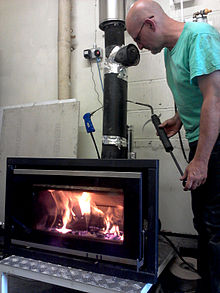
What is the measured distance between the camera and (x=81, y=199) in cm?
134

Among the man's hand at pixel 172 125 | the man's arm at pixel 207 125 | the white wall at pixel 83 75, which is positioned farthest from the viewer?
the white wall at pixel 83 75

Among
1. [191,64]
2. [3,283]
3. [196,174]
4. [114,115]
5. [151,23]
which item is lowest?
[3,283]

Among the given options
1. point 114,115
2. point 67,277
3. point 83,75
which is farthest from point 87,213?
point 83,75

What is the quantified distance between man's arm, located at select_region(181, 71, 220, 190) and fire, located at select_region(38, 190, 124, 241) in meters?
0.39

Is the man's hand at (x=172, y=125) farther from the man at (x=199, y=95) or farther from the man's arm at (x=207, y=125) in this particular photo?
the man's arm at (x=207, y=125)

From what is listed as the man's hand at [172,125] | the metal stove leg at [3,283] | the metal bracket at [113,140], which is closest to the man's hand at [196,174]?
the man's hand at [172,125]

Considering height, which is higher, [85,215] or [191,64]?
[191,64]

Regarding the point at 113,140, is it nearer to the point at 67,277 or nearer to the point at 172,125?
the point at 172,125

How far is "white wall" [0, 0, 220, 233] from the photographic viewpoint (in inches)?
72.4

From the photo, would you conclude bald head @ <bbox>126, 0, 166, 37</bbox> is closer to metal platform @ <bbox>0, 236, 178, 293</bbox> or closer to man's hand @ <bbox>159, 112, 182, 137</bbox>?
man's hand @ <bbox>159, 112, 182, 137</bbox>

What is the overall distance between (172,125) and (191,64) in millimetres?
494

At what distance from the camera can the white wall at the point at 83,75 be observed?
184cm

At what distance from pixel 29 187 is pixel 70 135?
2.13ft

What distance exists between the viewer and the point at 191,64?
3.48ft
